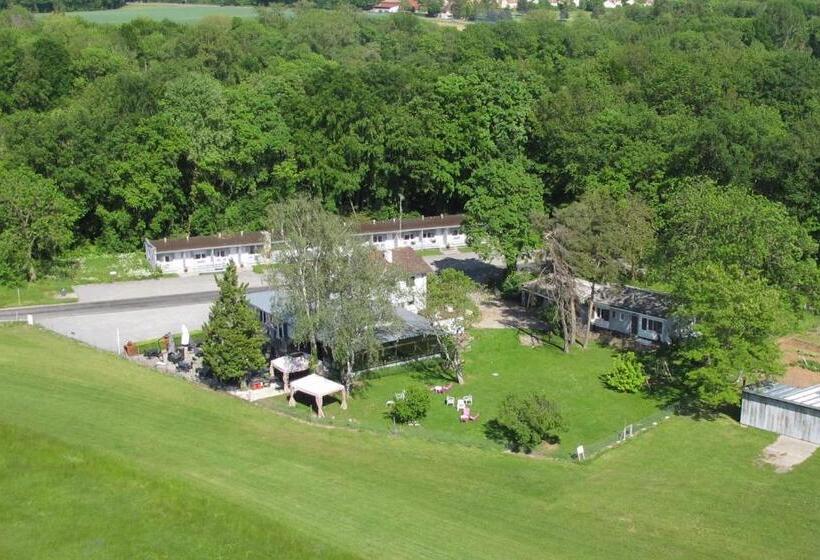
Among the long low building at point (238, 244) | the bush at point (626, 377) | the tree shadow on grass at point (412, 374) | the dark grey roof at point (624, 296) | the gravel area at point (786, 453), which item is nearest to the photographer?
the gravel area at point (786, 453)

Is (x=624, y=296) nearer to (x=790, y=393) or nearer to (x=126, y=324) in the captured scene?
(x=790, y=393)

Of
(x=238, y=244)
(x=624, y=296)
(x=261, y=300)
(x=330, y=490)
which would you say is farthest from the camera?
(x=238, y=244)

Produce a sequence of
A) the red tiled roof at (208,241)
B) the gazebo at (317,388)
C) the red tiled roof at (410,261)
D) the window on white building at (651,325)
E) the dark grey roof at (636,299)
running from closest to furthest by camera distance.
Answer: the gazebo at (317,388) → the window on white building at (651,325) → the dark grey roof at (636,299) → the red tiled roof at (410,261) → the red tiled roof at (208,241)

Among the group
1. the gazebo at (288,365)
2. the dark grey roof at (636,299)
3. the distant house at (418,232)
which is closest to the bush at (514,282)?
the dark grey roof at (636,299)

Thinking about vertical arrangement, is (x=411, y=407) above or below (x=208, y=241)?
below

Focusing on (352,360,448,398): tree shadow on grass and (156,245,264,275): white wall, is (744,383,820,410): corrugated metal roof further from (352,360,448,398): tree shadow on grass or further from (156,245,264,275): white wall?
(156,245,264,275): white wall

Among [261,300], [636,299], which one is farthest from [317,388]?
[636,299]

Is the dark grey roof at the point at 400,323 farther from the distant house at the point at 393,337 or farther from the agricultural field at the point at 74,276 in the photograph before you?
the agricultural field at the point at 74,276
